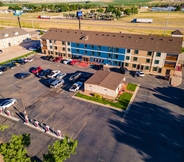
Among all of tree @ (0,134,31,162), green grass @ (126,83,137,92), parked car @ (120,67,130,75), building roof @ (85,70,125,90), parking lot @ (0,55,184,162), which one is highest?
tree @ (0,134,31,162)

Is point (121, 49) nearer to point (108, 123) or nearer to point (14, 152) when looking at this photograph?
point (108, 123)

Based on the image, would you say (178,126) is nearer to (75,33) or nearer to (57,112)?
(57,112)

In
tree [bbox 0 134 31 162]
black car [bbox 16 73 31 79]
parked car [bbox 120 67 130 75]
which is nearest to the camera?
tree [bbox 0 134 31 162]

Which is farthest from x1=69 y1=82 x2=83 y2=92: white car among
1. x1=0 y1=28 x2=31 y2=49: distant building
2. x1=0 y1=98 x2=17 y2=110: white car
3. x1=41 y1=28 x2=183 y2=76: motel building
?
x1=0 y1=28 x2=31 y2=49: distant building

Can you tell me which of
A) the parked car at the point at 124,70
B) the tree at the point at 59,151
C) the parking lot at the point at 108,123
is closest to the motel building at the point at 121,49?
the parked car at the point at 124,70

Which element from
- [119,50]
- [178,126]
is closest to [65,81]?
[119,50]

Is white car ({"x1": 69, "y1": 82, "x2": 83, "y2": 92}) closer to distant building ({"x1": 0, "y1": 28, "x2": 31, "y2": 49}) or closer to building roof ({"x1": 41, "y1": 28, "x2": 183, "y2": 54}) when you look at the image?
building roof ({"x1": 41, "y1": 28, "x2": 183, "y2": 54})

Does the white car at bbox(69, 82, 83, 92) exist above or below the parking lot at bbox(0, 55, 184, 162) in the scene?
above
